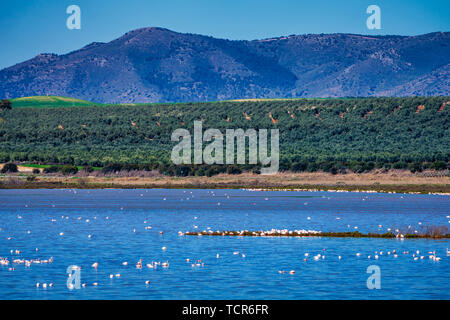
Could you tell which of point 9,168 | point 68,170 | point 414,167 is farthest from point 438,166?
point 9,168

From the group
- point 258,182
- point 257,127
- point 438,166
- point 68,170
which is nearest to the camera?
point 438,166

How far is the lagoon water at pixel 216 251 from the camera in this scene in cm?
2525

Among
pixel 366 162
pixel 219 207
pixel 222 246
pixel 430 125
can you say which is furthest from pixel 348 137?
pixel 222 246

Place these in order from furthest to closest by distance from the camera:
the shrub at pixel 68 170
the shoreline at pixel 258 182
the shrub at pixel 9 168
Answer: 1. the shrub at pixel 9 168
2. the shrub at pixel 68 170
3. the shoreline at pixel 258 182

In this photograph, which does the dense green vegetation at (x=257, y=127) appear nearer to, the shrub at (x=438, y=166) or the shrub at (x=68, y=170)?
the shrub at (x=438, y=166)

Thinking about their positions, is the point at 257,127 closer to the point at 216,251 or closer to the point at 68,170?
the point at 68,170

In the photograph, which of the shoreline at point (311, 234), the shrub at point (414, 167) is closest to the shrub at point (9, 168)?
the shrub at point (414, 167)

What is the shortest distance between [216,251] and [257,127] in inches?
3753

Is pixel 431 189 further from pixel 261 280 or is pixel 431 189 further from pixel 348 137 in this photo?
pixel 261 280

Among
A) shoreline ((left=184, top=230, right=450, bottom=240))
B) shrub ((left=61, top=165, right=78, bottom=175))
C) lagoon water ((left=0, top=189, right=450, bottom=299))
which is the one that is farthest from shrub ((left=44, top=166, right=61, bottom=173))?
shoreline ((left=184, top=230, right=450, bottom=240))

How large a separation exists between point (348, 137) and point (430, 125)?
12.6 meters

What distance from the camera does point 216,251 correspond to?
109 feet

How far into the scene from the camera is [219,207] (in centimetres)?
5728

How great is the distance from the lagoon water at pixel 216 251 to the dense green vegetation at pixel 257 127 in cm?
3624
